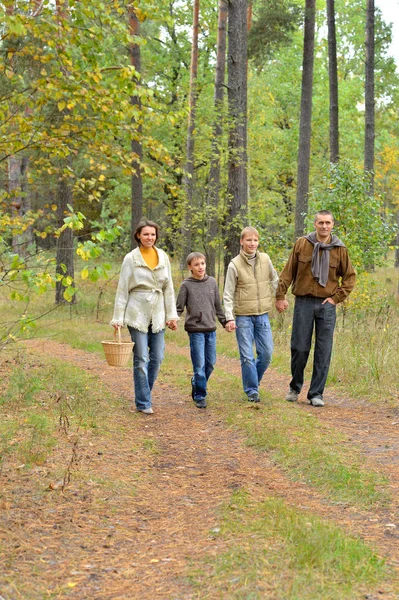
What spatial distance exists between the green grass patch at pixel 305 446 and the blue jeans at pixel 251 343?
11.3 inches

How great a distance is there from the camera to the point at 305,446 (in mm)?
6656

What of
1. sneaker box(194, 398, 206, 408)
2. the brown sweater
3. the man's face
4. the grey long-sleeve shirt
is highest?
the man's face

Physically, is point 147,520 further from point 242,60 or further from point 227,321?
point 242,60

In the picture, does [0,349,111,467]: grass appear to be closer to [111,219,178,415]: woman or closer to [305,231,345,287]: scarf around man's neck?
[111,219,178,415]: woman

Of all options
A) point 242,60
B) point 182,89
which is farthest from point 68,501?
point 182,89

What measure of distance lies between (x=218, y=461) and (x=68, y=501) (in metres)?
1.69

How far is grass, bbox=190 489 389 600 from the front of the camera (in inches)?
147

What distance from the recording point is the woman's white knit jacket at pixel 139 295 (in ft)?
27.0

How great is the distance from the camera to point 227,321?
8641 mm

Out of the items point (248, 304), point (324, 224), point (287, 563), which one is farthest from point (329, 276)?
point (287, 563)

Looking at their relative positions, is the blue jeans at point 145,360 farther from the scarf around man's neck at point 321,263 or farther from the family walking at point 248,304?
the scarf around man's neck at point 321,263

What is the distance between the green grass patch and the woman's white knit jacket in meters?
1.38

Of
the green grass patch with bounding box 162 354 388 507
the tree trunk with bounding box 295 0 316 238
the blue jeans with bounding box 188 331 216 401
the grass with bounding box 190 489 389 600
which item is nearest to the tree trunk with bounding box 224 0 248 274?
the tree trunk with bounding box 295 0 316 238

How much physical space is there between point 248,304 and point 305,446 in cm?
255
